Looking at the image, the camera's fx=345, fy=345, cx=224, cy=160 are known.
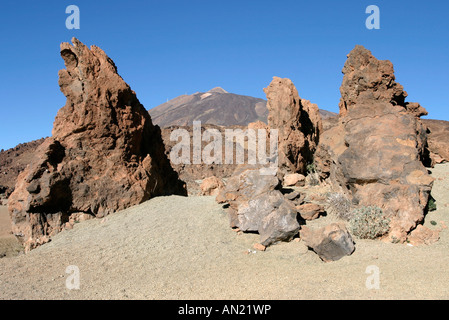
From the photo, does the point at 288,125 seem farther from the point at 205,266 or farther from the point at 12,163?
the point at 12,163

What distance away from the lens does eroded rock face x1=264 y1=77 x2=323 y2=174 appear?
1445cm

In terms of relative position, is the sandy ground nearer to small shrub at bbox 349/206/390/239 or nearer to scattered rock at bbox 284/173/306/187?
small shrub at bbox 349/206/390/239

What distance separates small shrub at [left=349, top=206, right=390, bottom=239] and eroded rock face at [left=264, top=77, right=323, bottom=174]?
6519 millimetres

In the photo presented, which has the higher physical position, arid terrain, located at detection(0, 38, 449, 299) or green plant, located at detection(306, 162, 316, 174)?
green plant, located at detection(306, 162, 316, 174)

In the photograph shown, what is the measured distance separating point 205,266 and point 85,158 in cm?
576

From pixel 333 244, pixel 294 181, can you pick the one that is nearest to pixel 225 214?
pixel 333 244

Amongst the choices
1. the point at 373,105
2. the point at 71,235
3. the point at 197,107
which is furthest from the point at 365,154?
the point at 197,107

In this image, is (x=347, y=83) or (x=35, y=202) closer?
(x=35, y=202)

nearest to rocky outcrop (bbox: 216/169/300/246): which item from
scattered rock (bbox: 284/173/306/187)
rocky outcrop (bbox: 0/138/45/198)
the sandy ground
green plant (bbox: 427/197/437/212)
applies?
the sandy ground

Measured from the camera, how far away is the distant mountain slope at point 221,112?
92625 millimetres
